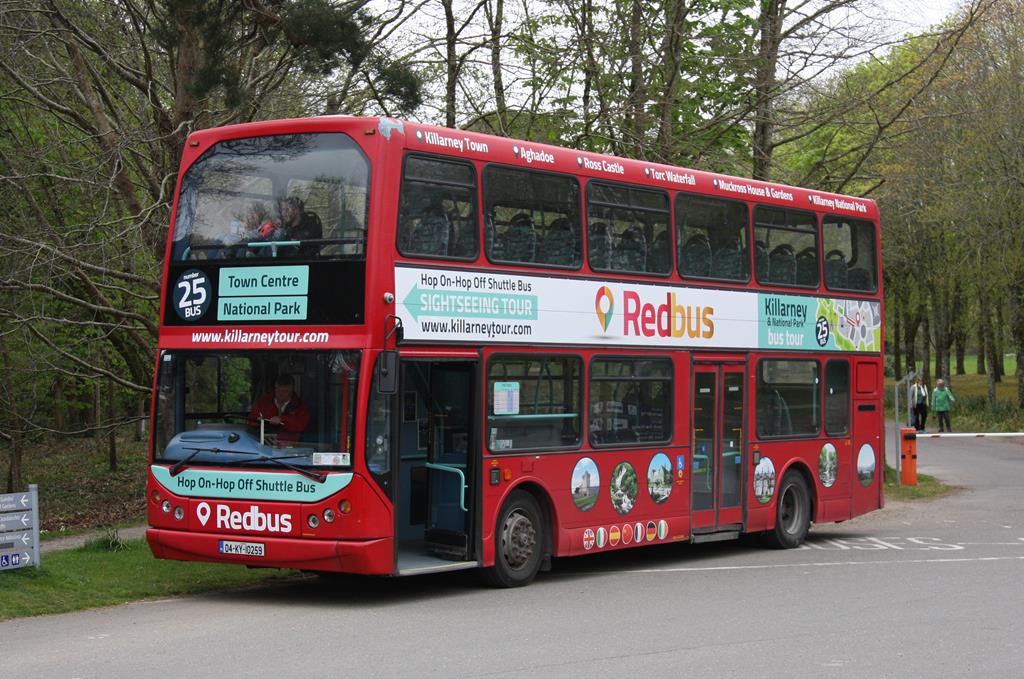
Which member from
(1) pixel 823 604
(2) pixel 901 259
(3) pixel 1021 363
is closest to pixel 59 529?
(1) pixel 823 604

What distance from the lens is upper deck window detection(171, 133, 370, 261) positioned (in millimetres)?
→ 11977

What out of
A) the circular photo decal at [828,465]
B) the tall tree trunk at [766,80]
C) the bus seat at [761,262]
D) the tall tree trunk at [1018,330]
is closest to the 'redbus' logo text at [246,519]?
the bus seat at [761,262]

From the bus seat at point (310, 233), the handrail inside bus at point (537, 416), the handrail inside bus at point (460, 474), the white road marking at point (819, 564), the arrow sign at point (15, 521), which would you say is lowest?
the white road marking at point (819, 564)

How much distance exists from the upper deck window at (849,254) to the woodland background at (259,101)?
4384 millimetres

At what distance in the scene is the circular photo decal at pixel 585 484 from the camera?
555 inches

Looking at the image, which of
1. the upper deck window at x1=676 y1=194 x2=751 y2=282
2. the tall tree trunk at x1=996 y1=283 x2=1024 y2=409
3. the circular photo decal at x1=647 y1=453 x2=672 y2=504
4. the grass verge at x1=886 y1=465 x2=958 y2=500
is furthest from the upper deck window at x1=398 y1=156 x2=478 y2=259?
the tall tree trunk at x1=996 y1=283 x2=1024 y2=409

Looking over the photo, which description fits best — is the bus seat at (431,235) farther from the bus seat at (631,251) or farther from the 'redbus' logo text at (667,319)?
the 'redbus' logo text at (667,319)

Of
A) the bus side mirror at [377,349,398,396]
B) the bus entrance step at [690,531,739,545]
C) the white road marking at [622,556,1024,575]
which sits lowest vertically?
the white road marking at [622,556,1024,575]

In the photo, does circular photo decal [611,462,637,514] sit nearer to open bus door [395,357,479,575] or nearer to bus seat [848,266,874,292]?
open bus door [395,357,479,575]

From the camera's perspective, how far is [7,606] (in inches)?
450

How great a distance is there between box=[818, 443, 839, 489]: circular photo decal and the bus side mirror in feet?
26.9

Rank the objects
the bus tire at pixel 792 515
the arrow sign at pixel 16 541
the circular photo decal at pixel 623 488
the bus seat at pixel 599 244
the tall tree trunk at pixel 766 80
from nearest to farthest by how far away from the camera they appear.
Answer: the arrow sign at pixel 16 541, the bus seat at pixel 599 244, the circular photo decal at pixel 623 488, the bus tire at pixel 792 515, the tall tree trunk at pixel 766 80

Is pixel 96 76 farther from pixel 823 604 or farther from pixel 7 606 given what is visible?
pixel 823 604

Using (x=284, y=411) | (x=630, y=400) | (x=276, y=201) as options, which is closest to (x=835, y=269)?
(x=630, y=400)
